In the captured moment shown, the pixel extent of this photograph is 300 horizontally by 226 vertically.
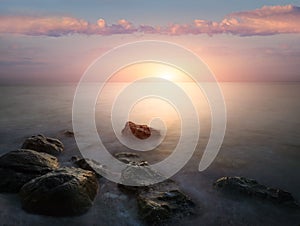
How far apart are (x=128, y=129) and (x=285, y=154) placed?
9.35 m

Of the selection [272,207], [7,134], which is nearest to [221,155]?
[272,207]

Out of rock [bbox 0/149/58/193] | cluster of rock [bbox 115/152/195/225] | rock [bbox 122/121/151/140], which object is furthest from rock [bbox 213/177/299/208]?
rock [bbox 122/121/151/140]

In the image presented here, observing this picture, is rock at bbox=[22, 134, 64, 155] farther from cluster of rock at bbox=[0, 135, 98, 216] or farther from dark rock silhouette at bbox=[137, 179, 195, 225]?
dark rock silhouette at bbox=[137, 179, 195, 225]

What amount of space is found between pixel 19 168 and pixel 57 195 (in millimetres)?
Answer: 2331

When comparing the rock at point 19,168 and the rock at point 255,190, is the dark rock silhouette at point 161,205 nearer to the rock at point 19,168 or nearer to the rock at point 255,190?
the rock at point 255,190

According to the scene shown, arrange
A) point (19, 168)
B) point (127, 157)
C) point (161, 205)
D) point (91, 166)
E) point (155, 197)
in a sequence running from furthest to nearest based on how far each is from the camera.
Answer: point (127, 157), point (91, 166), point (19, 168), point (155, 197), point (161, 205)

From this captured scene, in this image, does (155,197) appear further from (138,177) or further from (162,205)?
(138,177)

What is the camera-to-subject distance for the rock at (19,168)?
7.95 metres

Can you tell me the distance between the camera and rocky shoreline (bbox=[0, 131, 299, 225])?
6.91 m

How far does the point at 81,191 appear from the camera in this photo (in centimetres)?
739

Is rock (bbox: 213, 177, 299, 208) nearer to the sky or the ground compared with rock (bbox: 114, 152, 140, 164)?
nearer to the sky

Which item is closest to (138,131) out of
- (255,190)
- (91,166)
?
(91,166)

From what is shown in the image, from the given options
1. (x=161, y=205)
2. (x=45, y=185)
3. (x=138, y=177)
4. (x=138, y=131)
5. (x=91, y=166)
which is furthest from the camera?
(x=138, y=131)

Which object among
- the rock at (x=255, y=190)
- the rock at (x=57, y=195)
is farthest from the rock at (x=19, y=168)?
the rock at (x=255, y=190)
